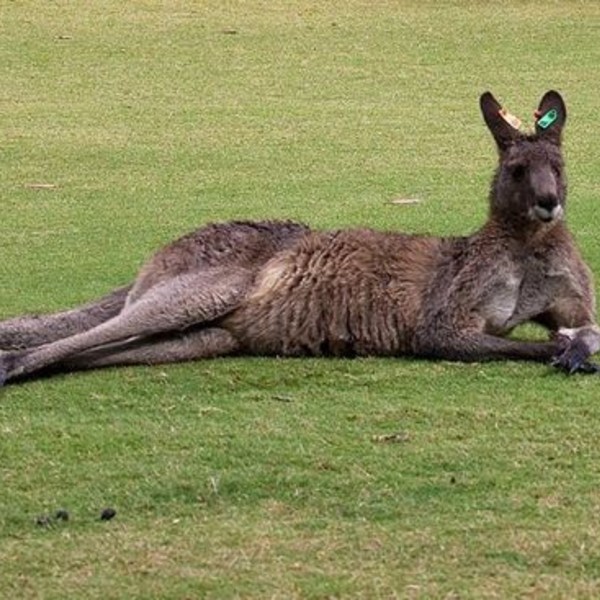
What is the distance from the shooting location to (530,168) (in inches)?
338

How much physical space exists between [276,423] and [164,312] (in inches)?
54.3

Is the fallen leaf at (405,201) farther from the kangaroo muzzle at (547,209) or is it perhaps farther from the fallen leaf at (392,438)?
the fallen leaf at (392,438)

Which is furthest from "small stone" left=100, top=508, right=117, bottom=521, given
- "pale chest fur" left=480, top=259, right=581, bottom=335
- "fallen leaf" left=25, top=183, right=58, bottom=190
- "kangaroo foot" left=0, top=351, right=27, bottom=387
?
"fallen leaf" left=25, top=183, right=58, bottom=190

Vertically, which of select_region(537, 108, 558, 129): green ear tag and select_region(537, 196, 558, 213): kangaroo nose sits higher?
select_region(537, 108, 558, 129): green ear tag

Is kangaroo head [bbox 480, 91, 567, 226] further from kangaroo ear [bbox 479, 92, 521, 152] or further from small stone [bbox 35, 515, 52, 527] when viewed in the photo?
small stone [bbox 35, 515, 52, 527]

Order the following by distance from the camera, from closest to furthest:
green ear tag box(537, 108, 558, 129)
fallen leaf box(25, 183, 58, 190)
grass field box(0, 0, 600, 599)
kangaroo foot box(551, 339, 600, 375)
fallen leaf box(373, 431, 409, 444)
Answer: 1. grass field box(0, 0, 600, 599)
2. fallen leaf box(373, 431, 409, 444)
3. kangaroo foot box(551, 339, 600, 375)
4. green ear tag box(537, 108, 558, 129)
5. fallen leaf box(25, 183, 58, 190)

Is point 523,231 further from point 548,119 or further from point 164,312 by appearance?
point 164,312

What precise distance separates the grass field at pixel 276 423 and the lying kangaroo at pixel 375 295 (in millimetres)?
185

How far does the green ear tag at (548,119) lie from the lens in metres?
8.73

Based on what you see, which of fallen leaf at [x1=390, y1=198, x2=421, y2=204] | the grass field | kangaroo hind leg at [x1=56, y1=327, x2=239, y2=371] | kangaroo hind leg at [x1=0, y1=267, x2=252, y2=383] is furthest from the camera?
fallen leaf at [x1=390, y1=198, x2=421, y2=204]

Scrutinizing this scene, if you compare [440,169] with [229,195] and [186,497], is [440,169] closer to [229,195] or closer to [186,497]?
[229,195]

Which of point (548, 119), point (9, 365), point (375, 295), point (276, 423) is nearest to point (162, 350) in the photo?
point (9, 365)

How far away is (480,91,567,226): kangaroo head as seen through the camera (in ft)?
28.0

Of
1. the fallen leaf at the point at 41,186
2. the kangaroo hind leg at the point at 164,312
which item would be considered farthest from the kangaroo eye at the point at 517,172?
the fallen leaf at the point at 41,186
